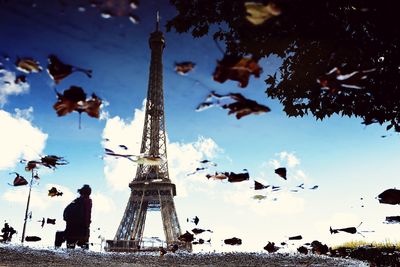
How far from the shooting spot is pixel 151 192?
43.2 meters

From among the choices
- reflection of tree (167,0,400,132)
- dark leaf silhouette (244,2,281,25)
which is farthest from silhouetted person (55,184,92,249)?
dark leaf silhouette (244,2,281,25)

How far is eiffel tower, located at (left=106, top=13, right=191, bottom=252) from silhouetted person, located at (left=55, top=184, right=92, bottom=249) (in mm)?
27740

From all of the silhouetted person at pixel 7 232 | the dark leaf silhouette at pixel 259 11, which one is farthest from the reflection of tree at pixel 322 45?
the silhouetted person at pixel 7 232

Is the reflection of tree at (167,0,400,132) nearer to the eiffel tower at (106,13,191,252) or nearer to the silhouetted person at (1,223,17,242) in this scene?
the silhouetted person at (1,223,17,242)

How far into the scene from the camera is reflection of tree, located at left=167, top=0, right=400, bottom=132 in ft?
17.5

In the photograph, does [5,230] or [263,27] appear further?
[5,230]

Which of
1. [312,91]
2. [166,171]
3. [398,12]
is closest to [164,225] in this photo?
[166,171]

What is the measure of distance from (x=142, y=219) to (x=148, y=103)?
588 inches

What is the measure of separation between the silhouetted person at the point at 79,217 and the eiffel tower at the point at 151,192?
27740 millimetres

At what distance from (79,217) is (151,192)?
32.8 m

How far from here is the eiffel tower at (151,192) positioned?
4088 centimetres

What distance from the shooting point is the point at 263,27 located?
628 centimetres

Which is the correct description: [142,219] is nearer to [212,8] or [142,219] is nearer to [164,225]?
[164,225]

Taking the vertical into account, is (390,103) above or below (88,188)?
above
